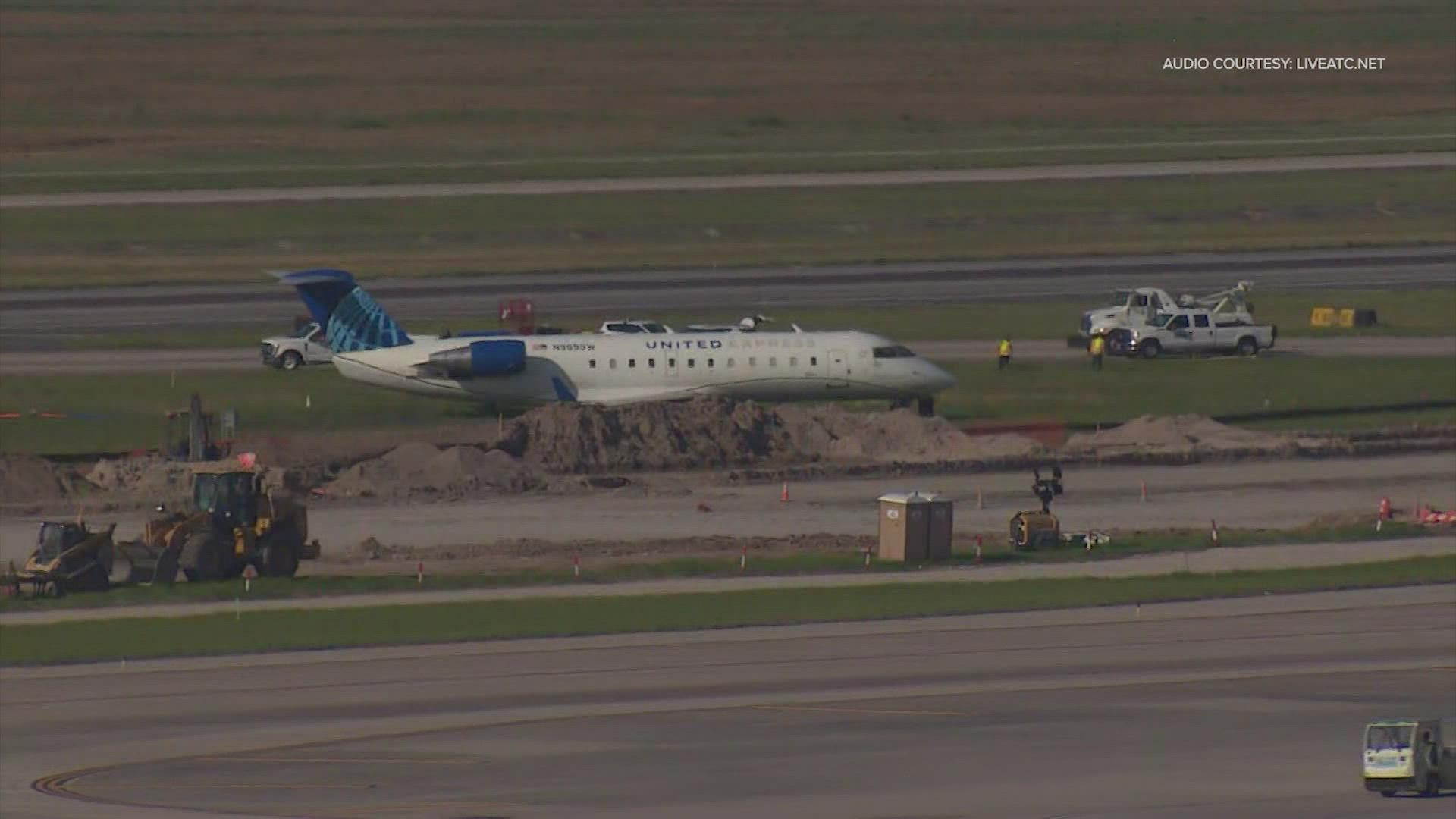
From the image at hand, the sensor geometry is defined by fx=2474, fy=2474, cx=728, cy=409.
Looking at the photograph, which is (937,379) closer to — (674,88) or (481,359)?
(481,359)

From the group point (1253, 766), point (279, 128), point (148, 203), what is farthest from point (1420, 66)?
point (1253, 766)

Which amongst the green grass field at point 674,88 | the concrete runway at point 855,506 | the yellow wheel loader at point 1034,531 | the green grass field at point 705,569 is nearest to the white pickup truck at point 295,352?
the concrete runway at point 855,506

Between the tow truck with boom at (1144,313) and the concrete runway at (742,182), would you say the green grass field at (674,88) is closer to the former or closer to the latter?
the concrete runway at (742,182)

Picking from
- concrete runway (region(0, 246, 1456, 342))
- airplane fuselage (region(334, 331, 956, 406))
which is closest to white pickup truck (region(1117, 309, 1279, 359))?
concrete runway (region(0, 246, 1456, 342))

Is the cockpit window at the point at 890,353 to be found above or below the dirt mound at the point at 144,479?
above

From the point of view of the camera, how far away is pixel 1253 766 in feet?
113

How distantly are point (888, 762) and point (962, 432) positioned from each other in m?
33.9

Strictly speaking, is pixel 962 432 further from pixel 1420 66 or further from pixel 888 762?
pixel 1420 66

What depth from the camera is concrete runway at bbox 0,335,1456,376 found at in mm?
78438

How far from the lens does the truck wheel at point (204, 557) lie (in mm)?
51219

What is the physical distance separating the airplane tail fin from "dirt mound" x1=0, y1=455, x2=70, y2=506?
1174 cm

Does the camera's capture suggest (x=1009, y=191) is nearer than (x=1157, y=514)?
No

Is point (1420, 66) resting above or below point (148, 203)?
above

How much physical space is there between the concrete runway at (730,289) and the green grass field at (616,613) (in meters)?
39.6
